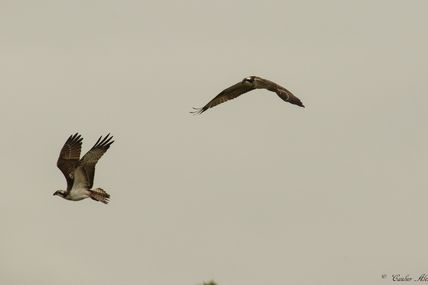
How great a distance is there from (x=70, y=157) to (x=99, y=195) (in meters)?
2.92

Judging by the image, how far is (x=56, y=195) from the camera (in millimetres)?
51531

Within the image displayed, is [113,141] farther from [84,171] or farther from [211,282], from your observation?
[211,282]

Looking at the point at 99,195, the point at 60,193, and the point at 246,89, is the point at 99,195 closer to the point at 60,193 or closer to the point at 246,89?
the point at 60,193

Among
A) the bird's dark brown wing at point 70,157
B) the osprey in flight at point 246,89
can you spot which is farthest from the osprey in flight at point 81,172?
the osprey in flight at point 246,89

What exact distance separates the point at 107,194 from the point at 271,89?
6.29 m

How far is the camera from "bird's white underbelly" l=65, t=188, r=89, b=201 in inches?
1976

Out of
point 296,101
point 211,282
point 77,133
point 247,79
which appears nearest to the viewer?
point 211,282

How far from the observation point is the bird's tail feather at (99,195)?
49.3 metres

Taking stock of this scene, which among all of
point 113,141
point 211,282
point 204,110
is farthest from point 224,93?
point 211,282

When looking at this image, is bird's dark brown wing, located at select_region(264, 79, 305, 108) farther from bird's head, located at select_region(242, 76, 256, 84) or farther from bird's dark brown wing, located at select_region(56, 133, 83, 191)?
bird's dark brown wing, located at select_region(56, 133, 83, 191)

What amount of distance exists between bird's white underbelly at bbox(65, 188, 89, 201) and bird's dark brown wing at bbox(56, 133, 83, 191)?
230 mm

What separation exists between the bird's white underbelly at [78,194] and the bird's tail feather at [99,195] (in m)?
0.32

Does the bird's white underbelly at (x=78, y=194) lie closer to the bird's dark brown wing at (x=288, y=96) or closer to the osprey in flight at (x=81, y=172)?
the osprey in flight at (x=81, y=172)

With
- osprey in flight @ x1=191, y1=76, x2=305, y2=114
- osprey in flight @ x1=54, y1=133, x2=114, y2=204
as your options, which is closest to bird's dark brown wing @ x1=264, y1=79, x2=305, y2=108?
osprey in flight @ x1=191, y1=76, x2=305, y2=114
